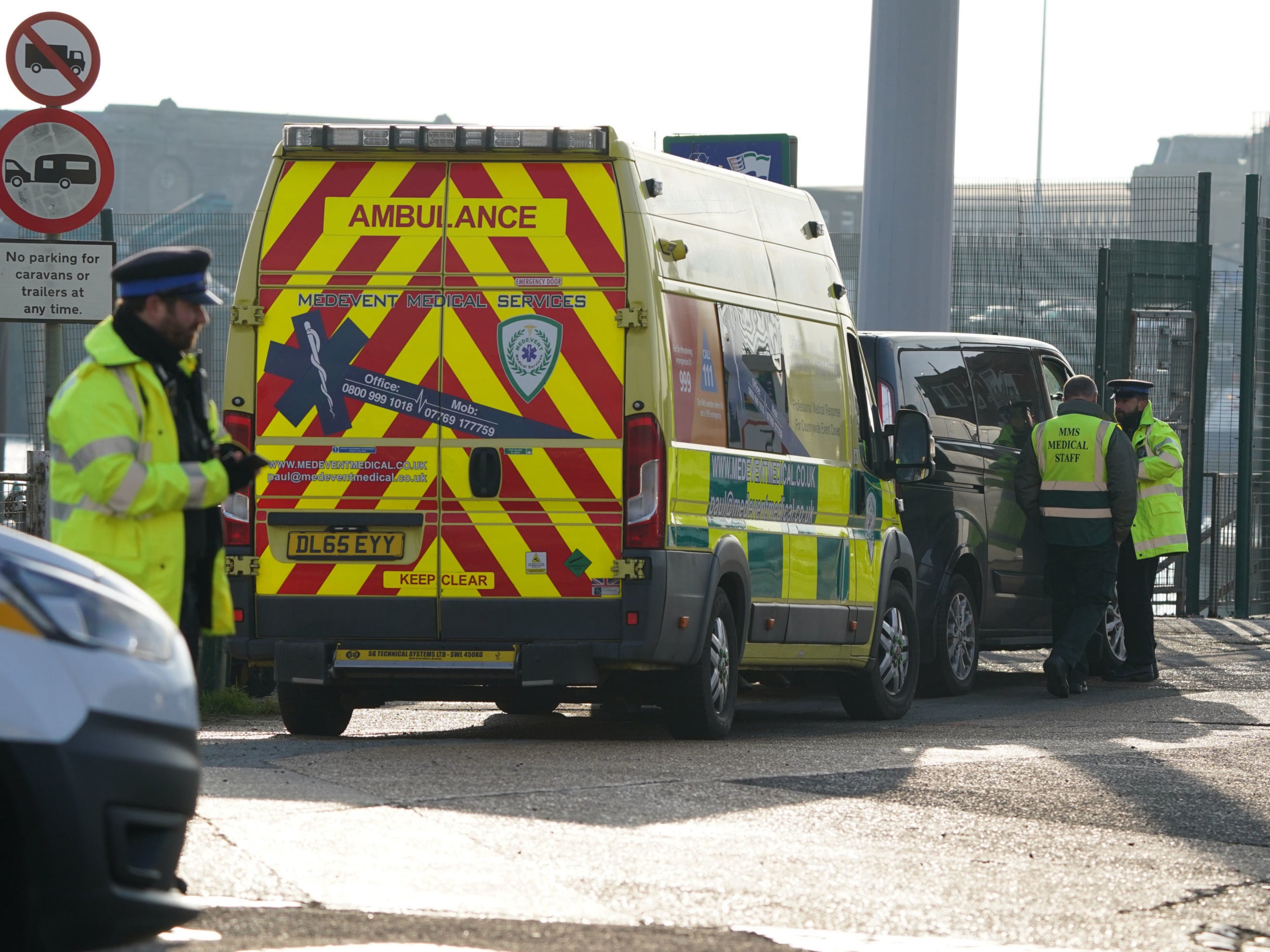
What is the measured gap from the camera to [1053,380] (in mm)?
13680

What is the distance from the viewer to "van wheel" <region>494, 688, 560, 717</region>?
9844mm

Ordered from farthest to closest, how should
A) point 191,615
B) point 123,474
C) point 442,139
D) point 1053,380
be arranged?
point 1053,380
point 442,139
point 191,615
point 123,474

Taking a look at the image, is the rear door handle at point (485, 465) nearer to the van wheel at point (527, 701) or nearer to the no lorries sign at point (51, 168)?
the van wheel at point (527, 701)

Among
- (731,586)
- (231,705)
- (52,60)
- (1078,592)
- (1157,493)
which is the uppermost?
(52,60)

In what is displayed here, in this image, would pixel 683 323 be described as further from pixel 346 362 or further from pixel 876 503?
pixel 876 503

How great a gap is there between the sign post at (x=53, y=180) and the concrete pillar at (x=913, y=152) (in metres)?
7.26

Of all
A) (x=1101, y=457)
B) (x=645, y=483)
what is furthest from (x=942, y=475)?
(x=645, y=483)

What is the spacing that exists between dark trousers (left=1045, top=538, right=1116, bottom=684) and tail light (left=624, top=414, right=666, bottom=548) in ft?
15.7

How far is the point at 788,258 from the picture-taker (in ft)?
34.2

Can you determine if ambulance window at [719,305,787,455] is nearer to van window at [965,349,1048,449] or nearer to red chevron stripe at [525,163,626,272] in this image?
red chevron stripe at [525,163,626,272]

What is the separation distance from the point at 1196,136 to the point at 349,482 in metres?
80.4

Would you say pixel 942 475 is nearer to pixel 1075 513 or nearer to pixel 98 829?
pixel 1075 513

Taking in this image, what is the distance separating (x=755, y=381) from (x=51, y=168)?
370cm

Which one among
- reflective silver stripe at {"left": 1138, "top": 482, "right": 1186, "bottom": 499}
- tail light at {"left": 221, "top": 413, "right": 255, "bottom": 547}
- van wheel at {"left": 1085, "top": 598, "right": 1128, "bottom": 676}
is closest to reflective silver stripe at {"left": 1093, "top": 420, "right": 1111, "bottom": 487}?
reflective silver stripe at {"left": 1138, "top": 482, "right": 1186, "bottom": 499}
